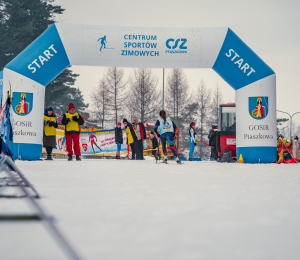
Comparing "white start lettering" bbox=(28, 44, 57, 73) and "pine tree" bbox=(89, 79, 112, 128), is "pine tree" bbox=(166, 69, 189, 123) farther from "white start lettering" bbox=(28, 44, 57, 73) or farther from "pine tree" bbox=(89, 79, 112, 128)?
"white start lettering" bbox=(28, 44, 57, 73)

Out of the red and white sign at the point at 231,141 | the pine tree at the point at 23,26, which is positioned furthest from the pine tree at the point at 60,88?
the red and white sign at the point at 231,141

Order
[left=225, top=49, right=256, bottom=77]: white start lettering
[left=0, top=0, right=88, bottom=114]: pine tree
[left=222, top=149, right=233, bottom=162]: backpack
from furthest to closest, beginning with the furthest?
[left=0, top=0, right=88, bottom=114]: pine tree → [left=222, top=149, right=233, bottom=162]: backpack → [left=225, top=49, right=256, bottom=77]: white start lettering

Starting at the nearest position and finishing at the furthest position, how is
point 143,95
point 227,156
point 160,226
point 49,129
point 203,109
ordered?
1. point 160,226
2. point 49,129
3. point 227,156
4. point 143,95
5. point 203,109

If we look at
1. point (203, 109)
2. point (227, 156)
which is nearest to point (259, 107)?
point (227, 156)

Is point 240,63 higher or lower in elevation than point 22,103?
higher

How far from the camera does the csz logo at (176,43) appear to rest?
1031 cm

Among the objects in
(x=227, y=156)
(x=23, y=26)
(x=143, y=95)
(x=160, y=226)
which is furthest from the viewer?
(x=143, y=95)

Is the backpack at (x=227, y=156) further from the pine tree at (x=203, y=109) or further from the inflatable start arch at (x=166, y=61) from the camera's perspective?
the pine tree at (x=203, y=109)

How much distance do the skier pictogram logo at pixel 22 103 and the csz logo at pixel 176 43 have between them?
4043 mm

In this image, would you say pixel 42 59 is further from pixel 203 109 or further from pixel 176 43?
pixel 203 109

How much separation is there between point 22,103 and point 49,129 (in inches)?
59.2

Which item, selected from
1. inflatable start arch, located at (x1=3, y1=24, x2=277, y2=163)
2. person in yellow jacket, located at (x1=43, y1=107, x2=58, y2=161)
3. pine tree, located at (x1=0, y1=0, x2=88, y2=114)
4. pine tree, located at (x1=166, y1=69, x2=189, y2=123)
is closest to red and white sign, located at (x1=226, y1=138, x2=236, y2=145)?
inflatable start arch, located at (x1=3, y1=24, x2=277, y2=163)

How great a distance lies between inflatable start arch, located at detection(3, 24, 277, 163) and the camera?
396 inches

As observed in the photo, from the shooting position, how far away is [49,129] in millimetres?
11305
